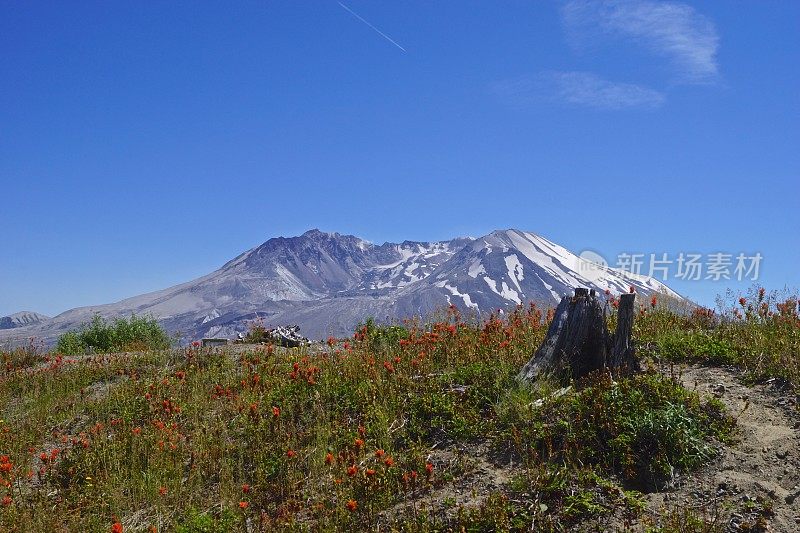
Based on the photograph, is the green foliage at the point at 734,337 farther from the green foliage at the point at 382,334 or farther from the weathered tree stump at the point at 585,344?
the green foliage at the point at 382,334

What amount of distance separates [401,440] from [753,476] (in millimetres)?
3774

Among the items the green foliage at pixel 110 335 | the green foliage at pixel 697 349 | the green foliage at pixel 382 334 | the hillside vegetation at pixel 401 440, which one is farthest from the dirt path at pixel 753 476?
the green foliage at pixel 110 335

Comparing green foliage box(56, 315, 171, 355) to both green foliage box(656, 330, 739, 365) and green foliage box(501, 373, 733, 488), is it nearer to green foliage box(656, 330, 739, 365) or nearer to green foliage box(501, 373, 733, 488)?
green foliage box(501, 373, 733, 488)

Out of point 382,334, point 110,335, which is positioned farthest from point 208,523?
point 110,335

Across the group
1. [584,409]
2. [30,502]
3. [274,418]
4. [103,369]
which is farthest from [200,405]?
[584,409]

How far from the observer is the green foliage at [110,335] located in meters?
18.8

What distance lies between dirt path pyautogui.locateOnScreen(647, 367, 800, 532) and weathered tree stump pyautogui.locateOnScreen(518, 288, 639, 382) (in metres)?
1.16

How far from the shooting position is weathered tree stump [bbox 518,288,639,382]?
819 cm

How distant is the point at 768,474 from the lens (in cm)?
588

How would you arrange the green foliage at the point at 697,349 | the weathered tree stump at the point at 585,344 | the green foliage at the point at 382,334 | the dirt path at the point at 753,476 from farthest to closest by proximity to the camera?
the green foliage at the point at 382,334 < the green foliage at the point at 697,349 < the weathered tree stump at the point at 585,344 < the dirt path at the point at 753,476

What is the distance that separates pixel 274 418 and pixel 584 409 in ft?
13.8

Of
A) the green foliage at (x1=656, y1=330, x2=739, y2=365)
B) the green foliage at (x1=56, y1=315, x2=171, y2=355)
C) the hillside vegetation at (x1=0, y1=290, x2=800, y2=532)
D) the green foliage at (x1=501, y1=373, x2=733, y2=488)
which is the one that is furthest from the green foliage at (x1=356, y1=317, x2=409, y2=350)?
the green foliage at (x1=56, y1=315, x2=171, y2=355)

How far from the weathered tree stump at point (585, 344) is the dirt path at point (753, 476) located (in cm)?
116

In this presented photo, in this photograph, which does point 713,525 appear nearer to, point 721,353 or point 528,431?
point 528,431
